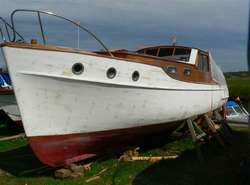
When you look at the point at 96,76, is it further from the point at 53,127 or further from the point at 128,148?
the point at 128,148

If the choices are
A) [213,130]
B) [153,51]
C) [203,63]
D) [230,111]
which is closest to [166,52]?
[153,51]

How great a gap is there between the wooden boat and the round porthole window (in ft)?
0.06

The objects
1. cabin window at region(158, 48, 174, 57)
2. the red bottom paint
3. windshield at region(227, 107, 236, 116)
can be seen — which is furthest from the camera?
windshield at region(227, 107, 236, 116)

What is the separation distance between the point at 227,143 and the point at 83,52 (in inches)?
253

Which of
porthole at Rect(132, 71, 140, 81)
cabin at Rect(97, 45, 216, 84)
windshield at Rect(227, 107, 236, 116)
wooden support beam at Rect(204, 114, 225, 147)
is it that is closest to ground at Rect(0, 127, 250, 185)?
wooden support beam at Rect(204, 114, 225, 147)

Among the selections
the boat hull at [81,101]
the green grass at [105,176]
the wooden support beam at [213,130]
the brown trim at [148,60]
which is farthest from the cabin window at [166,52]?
the green grass at [105,176]

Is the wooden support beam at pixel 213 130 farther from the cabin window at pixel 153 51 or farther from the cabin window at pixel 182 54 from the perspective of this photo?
the cabin window at pixel 153 51

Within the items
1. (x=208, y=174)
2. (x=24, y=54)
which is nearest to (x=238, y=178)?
(x=208, y=174)

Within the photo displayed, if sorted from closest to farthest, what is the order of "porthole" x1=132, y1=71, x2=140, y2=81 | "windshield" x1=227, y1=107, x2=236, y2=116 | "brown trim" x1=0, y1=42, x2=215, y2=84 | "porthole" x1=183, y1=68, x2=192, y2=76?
"brown trim" x1=0, y1=42, x2=215, y2=84 < "porthole" x1=132, y1=71, x2=140, y2=81 < "porthole" x1=183, y1=68, x2=192, y2=76 < "windshield" x1=227, y1=107, x2=236, y2=116

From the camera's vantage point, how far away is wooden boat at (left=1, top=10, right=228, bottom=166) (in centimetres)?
763

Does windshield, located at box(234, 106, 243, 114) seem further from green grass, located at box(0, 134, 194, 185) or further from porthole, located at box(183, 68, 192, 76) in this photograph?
green grass, located at box(0, 134, 194, 185)

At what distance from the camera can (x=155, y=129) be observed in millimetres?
10023

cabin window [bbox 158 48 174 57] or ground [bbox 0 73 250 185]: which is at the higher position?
cabin window [bbox 158 48 174 57]

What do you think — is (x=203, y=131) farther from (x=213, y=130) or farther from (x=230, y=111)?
(x=230, y=111)
